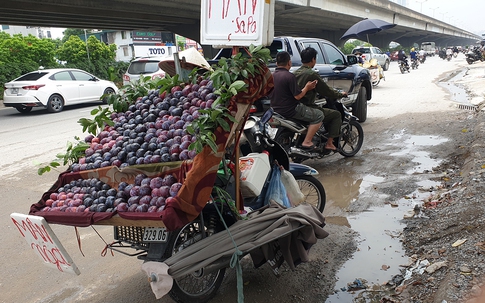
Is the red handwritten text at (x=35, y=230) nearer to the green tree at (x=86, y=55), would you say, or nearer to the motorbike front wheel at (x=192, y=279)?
the motorbike front wheel at (x=192, y=279)

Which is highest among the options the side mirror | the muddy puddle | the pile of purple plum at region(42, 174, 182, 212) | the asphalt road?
the side mirror

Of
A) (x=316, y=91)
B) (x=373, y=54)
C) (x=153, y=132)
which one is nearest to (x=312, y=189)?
(x=316, y=91)

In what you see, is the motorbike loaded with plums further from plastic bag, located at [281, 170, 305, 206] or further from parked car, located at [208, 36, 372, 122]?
parked car, located at [208, 36, 372, 122]

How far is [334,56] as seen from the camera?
9.07 metres

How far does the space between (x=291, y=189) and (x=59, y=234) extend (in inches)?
102

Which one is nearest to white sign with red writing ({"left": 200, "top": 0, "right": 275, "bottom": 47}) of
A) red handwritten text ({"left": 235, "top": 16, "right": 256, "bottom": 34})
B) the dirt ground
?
red handwritten text ({"left": 235, "top": 16, "right": 256, "bottom": 34})

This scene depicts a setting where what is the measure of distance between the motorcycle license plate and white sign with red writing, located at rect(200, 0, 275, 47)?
1.47 m

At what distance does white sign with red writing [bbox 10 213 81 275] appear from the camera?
2537 millimetres

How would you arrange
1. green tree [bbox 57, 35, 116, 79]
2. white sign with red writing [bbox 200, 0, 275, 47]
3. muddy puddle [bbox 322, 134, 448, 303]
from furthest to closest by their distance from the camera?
1. green tree [bbox 57, 35, 116, 79]
2. muddy puddle [bbox 322, 134, 448, 303]
3. white sign with red writing [bbox 200, 0, 275, 47]

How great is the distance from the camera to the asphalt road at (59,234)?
3307mm

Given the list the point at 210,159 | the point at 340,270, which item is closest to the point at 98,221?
the point at 210,159

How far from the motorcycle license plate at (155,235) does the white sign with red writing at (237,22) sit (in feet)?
4.81

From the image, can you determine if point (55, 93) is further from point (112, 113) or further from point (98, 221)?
point (98, 221)

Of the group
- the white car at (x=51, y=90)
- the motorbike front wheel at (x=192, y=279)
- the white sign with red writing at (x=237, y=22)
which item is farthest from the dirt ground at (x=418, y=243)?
the white car at (x=51, y=90)
